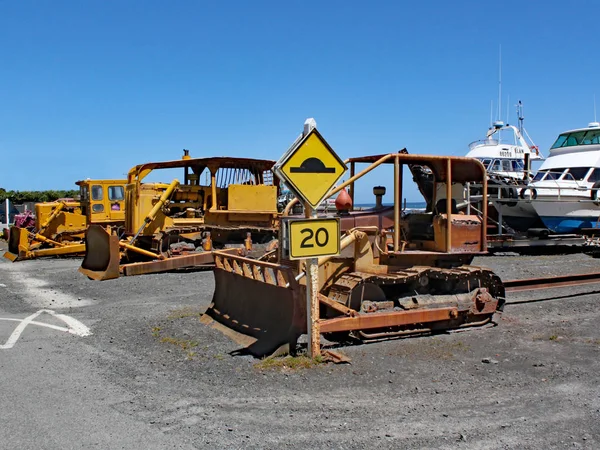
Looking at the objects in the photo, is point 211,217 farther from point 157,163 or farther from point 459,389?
point 459,389

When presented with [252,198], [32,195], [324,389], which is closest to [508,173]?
[252,198]

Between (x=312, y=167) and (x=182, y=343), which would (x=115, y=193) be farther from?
(x=312, y=167)

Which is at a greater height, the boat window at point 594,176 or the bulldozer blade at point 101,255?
the boat window at point 594,176

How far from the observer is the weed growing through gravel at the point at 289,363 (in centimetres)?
618

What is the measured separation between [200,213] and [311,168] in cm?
1059

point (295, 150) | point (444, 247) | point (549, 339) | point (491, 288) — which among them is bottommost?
point (549, 339)

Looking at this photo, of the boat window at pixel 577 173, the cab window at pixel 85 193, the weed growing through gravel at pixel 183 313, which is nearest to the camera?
the weed growing through gravel at pixel 183 313

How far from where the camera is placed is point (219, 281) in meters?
8.85

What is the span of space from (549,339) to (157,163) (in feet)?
37.1

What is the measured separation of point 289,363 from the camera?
6242mm

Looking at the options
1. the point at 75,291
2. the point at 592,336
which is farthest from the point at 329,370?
the point at 75,291

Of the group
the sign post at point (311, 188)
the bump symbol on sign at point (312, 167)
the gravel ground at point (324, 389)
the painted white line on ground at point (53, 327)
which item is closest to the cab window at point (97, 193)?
the painted white line on ground at point (53, 327)

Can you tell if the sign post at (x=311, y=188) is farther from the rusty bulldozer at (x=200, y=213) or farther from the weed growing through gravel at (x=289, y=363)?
the rusty bulldozer at (x=200, y=213)

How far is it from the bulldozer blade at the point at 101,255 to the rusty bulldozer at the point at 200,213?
1.13 ft
